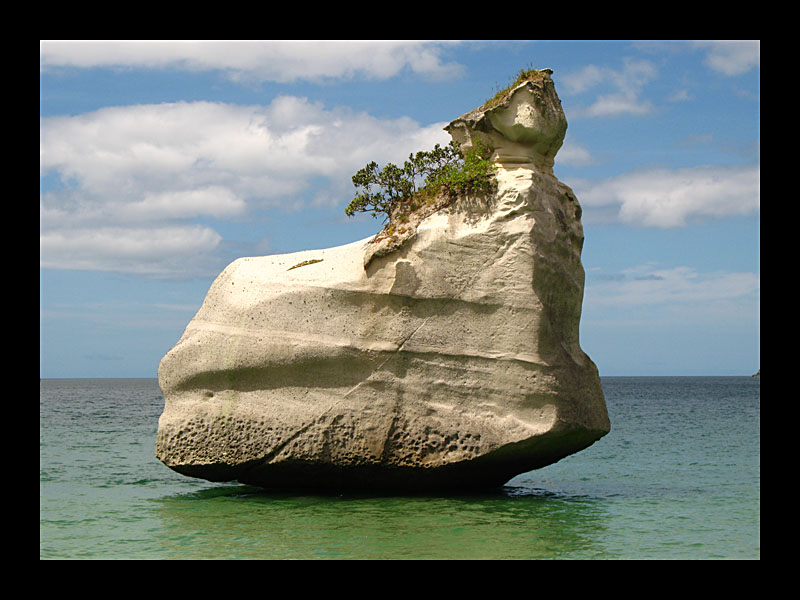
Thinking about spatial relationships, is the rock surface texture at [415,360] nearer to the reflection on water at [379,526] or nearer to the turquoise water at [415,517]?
the reflection on water at [379,526]

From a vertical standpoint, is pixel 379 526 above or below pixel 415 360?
below

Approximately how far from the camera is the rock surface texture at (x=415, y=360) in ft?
43.2

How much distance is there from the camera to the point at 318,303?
1358 centimetres

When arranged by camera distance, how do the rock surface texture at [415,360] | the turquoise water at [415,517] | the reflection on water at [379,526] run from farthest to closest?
the rock surface texture at [415,360]
the turquoise water at [415,517]
the reflection on water at [379,526]

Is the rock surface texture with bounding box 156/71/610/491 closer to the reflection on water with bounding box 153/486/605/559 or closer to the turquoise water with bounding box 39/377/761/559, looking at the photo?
the reflection on water with bounding box 153/486/605/559

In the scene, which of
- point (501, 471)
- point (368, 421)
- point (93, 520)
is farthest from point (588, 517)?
point (93, 520)

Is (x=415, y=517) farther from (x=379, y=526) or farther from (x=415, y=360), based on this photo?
(x=415, y=360)

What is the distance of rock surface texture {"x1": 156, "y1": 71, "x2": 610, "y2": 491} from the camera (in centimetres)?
1318

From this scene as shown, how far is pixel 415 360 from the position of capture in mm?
13328

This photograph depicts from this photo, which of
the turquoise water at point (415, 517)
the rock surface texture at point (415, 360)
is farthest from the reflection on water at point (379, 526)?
the rock surface texture at point (415, 360)

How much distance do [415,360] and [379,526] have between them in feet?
9.05

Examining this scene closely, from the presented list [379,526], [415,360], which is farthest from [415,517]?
[415,360]

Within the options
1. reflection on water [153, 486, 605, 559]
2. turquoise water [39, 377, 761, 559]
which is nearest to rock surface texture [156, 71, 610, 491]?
reflection on water [153, 486, 605, 559]

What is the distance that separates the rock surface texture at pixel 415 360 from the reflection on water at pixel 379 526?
534 mm
